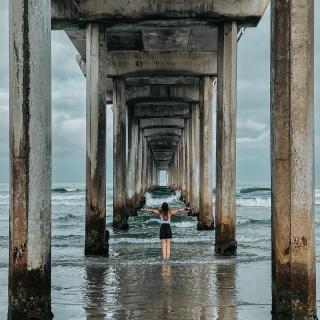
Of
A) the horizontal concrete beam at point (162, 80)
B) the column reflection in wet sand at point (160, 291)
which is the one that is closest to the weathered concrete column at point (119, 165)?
the horizontal concrete beam at point (162, 80)

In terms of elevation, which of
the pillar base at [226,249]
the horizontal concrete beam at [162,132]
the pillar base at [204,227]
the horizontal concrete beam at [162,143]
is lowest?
the pillar base at [204,227]

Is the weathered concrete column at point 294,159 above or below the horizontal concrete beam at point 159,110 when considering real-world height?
below

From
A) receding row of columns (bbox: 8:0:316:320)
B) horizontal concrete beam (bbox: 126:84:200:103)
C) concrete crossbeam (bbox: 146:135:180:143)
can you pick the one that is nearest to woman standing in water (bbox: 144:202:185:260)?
receding row of columns (bbox: 8:0:316:320)

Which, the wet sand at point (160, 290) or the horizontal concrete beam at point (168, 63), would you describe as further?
the horizontal concrete beam at point (168, 63)

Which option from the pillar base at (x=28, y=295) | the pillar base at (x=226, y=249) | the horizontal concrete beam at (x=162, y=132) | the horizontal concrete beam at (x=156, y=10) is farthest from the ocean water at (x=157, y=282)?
the horizontal concrete beam at (x=162, y=132)

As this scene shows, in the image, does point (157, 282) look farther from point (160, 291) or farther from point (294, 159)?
point (294, 159)

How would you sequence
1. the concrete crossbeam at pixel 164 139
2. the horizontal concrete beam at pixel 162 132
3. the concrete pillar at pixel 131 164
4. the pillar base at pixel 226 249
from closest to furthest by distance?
the pillar base at pixel 226 249 < the concrete pillar at pixel 131 164 < the horizontal concrete beam at pixel 162 132 < the concrete crossbeam at pixel 164 139

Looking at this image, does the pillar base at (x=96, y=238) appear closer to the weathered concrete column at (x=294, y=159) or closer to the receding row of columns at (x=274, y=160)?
the receding row of columns at (x=274, y=160)

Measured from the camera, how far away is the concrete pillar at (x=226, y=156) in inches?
597

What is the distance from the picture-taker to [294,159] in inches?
277

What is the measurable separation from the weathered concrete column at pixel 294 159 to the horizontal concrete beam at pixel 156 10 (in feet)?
30.9

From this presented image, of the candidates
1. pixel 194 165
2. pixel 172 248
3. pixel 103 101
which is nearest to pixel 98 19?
pixel 103 101

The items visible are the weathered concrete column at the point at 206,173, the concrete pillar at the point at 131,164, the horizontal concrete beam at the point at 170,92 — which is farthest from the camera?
the concrete pillar at the point at 131,164

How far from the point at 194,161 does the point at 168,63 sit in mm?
6821
